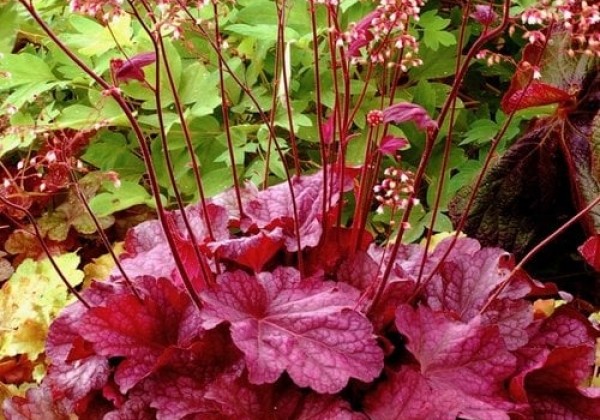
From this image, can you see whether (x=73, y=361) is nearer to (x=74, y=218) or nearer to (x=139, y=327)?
(x=139, y=327)

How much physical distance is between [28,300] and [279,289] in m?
0.51

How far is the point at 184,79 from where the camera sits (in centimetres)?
158

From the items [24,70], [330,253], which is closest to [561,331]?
[330,253]

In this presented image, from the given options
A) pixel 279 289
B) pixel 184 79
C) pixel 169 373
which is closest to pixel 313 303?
pixel 279 289

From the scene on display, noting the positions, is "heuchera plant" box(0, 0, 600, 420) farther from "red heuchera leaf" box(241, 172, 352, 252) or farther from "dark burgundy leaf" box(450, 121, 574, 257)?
"dark burgundy leaf" box(450, 121, 574, 257)

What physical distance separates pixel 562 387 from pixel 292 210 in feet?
1.31

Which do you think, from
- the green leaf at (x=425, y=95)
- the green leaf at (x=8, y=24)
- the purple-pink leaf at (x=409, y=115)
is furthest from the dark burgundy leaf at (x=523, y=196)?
the green leaf at (x=8, y=24)

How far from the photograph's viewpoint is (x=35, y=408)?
3.26 feet

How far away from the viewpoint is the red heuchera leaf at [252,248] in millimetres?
991

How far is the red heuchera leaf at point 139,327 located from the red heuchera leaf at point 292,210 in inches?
6.2

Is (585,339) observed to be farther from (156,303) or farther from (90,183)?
(90,183)

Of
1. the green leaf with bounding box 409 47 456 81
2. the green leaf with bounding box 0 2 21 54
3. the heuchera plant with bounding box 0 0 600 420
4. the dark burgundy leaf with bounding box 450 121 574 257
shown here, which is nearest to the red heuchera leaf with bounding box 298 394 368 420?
the heuchera plant with bounding box 0 0 600 420

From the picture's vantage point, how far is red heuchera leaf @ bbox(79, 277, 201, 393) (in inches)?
36.0

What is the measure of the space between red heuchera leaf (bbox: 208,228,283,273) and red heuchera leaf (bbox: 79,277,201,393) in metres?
0.07
